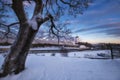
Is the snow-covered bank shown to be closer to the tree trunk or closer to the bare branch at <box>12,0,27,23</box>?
the tree trunk

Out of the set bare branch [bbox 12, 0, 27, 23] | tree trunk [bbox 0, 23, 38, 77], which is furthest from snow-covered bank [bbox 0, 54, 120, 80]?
bare branch [bbox 12, 0, 27, 23]

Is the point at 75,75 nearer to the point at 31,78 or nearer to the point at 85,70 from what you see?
the point at 85,70

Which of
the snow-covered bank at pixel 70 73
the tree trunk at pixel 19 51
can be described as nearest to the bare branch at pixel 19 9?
the tree trunk at pixel 19 51

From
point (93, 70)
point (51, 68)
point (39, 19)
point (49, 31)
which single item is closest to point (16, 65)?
point (51, 68)

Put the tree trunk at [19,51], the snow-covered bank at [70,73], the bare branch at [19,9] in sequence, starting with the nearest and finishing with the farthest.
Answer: the snow-covered bank at [70,73]
the tree trunk at [19,51]
the bare branch at [19,9]

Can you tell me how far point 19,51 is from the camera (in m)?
7.64

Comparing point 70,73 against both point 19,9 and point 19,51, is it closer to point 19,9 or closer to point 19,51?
point 19,51

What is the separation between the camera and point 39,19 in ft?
25.4

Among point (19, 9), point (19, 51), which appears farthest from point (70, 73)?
point (19, 9)

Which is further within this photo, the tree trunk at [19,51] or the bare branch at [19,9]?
the bare branch at [19,9]

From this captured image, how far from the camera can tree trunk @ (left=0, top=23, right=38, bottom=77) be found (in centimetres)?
753

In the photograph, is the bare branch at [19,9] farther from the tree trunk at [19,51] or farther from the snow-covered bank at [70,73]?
the snow-covered bank at [70,73]

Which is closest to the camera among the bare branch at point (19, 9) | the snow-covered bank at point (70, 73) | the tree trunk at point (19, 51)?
the snow-covered bank at point (70, 73)

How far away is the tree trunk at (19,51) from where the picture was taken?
7.53 meters
